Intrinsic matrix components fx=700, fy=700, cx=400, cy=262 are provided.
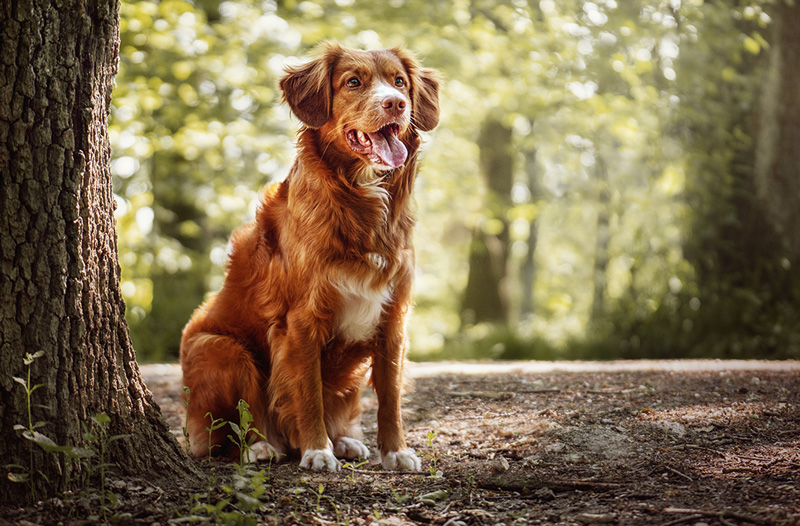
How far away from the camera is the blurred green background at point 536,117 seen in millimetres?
7633

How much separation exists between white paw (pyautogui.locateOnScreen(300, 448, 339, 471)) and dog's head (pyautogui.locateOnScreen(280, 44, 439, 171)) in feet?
4.28

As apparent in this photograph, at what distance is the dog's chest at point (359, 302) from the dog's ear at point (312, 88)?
75 cm

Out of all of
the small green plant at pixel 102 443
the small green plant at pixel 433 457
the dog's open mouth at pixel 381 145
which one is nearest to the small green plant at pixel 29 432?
the small green plant at pixel 102 443

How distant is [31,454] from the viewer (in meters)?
2.16

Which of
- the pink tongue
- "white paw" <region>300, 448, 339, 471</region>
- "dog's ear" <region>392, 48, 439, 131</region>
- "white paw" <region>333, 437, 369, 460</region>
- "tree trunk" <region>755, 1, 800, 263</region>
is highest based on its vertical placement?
"tree trunk" <region>755, 1, 800, 263</region>

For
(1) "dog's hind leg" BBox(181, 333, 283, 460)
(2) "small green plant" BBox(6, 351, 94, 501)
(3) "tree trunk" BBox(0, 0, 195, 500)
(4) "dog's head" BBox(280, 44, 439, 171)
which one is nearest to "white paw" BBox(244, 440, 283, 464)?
(1) "dog's hind leg" BBox(181, 333, 283, 460)

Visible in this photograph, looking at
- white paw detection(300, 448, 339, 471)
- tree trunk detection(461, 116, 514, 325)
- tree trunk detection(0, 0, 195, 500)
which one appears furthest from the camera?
tree trunk detection(461, 116, 514, 325)

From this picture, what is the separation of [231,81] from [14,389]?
7.33 meters

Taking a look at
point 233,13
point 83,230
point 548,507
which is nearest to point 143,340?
point 233,13

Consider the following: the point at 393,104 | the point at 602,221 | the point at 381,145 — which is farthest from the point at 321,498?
the point at 602,221

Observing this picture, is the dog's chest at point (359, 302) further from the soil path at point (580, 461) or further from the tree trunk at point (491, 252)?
the tree trunk at point (491, 252)

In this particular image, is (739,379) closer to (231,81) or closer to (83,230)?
(83,230)

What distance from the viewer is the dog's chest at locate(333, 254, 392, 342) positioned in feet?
10.2

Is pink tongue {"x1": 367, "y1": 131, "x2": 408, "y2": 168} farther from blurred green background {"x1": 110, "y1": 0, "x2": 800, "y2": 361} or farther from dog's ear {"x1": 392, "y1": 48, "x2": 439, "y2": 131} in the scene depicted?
blurred green background {"x1": 110, "y1": 0, "x2": 800, "y2": 361}
